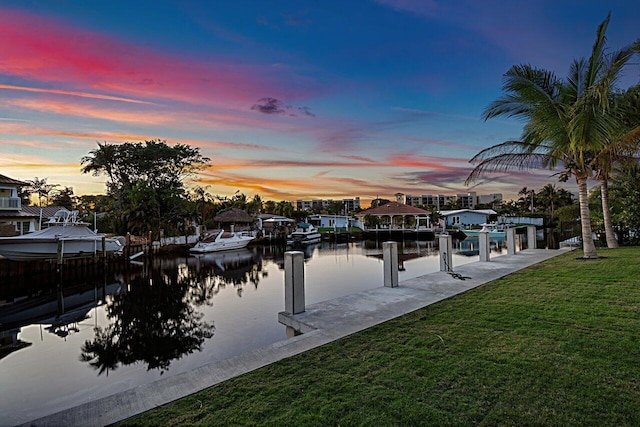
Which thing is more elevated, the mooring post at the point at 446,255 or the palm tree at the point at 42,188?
the palm tree at the point at 42,188

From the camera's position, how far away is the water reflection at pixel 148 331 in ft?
19.3

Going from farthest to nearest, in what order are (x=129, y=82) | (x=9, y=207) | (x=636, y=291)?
(x=9, y=207) < (x=129, y=82) < (x=636, y=291)

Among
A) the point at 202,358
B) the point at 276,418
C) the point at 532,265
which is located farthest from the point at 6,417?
the point at 532,265

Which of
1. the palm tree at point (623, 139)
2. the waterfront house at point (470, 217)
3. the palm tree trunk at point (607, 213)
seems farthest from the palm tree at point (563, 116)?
the waterfront house at point (470, 217)

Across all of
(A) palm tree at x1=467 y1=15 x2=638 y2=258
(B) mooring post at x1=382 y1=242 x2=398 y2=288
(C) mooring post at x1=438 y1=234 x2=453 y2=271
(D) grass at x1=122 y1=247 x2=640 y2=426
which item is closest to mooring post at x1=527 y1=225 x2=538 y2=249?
(A) palm tree at x1=467 y1=15 x2=638 y2=258

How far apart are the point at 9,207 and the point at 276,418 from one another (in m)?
24.7

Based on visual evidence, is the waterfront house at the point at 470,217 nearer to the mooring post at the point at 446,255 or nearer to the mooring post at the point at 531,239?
the mooring post at the point at 531,239

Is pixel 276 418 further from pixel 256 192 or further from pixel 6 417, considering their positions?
pixel 256 192

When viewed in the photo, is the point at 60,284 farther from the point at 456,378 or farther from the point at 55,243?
the point at 456,378

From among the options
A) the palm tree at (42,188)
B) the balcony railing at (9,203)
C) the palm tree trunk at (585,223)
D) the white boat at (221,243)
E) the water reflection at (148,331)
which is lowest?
the water reflection at (148,331)

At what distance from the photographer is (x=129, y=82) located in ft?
39.1

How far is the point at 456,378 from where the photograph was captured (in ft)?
11.0

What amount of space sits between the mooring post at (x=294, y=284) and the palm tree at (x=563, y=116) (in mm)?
8455


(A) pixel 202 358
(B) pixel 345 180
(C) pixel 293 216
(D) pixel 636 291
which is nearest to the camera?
(A) pixel 202 358
